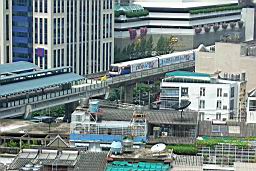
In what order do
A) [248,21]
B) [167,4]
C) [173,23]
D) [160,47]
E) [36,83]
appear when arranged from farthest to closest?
[248,21] → [167,4] → [173,23] → [160,47] → [36,83]

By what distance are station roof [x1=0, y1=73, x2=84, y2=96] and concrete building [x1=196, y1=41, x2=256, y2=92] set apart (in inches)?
463

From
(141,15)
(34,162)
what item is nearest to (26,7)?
Result: (141,15)

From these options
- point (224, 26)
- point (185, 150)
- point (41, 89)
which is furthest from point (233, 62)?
point (224, 26)

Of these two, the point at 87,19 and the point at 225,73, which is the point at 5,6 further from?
the point at 225,73

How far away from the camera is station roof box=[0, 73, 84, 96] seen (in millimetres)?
64625

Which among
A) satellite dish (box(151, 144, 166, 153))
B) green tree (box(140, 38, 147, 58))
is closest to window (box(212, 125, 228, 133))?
satellite dish (box(151, 144, 166, 153))

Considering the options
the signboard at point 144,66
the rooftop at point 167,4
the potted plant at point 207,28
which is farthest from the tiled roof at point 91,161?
the potted plant at point 207,28

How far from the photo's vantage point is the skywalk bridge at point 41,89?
211ft

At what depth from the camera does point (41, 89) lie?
67.8 m

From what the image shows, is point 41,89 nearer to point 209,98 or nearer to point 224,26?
point 209,98

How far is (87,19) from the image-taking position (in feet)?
288

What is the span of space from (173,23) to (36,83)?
42.1m

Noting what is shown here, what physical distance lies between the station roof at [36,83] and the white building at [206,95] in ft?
35.2

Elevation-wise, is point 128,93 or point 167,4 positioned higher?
point 167,4
